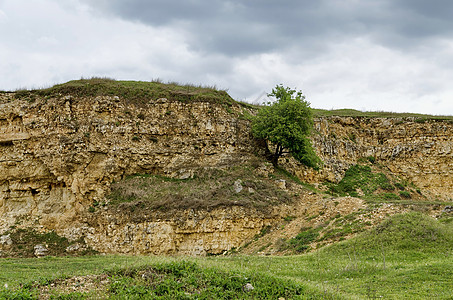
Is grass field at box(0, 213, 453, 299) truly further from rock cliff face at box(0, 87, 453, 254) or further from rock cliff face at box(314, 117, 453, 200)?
rock cliff face at box(314, 117, 453, 200)

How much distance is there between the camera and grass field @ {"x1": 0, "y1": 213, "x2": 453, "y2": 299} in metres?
11.2

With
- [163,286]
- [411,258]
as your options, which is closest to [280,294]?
[163,286]

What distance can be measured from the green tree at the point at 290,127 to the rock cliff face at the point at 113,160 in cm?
191

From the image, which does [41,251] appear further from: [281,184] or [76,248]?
[281,184]

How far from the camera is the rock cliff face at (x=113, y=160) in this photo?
26.2 meters

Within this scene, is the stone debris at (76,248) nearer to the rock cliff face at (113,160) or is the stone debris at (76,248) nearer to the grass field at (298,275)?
the rock cliff face at (113,160)

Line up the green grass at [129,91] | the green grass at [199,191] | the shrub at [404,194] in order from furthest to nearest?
the shrub at [404,194] < the green grass at [129,91] < the green grass at [199,191]

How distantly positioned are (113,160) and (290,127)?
1392 cm

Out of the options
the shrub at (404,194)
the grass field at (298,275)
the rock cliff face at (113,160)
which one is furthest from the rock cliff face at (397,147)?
the grass field at (298,275)

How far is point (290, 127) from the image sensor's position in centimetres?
3114

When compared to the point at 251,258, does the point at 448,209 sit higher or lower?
higher

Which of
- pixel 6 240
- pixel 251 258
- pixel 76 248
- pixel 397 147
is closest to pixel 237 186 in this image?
pixel 251 258

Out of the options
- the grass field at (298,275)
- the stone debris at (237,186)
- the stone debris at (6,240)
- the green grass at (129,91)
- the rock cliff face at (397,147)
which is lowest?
the stone debris at (6,240)

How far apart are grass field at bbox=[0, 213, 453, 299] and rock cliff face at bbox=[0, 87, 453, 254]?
787 centimetres
